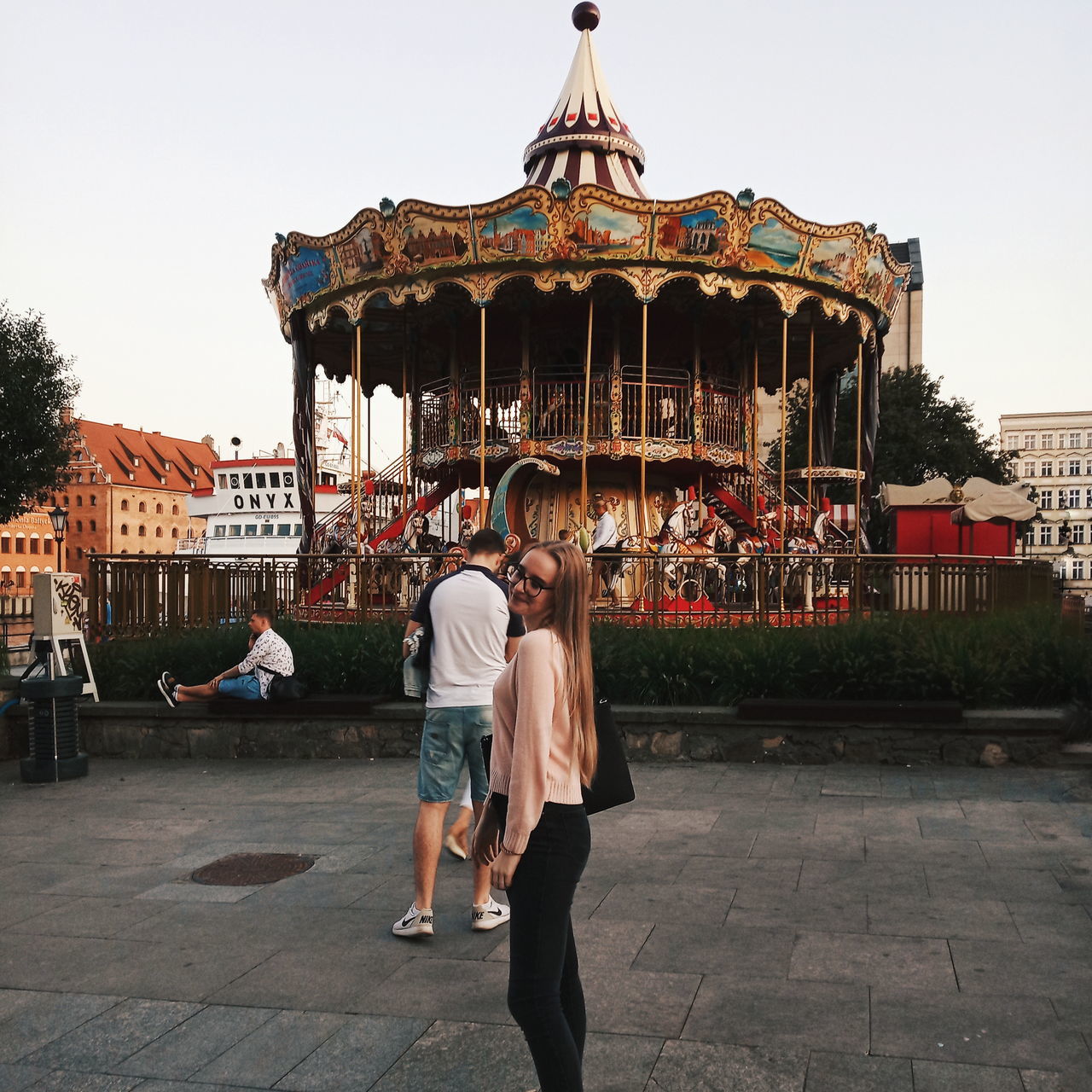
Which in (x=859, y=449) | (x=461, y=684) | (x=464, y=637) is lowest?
(x=461, y=684)

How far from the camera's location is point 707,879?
20.1ft

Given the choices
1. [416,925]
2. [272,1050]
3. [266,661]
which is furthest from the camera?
[266,661]

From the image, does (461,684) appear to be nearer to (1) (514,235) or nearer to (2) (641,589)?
(2) (641,589)

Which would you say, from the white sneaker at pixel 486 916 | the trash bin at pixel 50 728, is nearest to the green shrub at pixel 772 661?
the trash bin at pixel 50 728

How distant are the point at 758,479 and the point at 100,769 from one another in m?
15.4

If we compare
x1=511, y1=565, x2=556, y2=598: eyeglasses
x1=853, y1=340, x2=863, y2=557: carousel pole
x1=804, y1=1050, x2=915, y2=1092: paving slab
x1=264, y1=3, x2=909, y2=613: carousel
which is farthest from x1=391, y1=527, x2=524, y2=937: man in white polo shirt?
x1=853, y1=340, x2=863, y2=557: carousel pole

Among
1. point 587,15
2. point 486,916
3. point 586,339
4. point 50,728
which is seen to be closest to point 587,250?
point 586,339

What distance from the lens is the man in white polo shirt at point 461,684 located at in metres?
5.46

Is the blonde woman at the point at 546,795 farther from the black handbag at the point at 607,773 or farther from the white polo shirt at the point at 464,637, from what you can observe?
the white polo shirt at the point at 464,637

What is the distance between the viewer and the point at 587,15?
24859 mm

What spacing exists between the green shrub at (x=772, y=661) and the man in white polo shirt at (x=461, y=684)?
5243 millimetres

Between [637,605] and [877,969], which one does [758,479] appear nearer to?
[637,605]

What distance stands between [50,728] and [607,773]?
7774 mm

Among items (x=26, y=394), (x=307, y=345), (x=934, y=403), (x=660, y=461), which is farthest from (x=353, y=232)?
(x=934, y=403)
